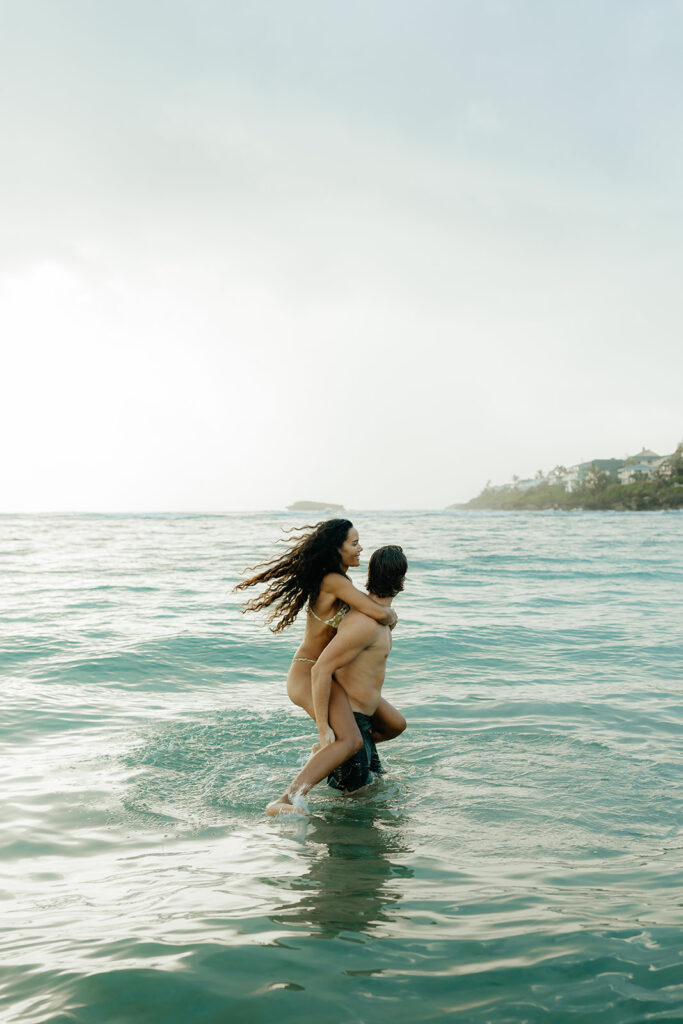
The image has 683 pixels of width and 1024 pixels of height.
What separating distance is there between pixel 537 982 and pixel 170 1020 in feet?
4.65

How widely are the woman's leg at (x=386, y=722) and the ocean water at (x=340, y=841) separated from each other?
0.39 meters

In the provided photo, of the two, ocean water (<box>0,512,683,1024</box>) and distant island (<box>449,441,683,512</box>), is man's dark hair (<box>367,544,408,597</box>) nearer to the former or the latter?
ocean water (<box>0,512,683,1024</box>)

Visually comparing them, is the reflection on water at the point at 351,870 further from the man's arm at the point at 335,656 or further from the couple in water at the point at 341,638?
the man's arm at the point at 335,656

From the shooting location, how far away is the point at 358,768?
5680 millimetres

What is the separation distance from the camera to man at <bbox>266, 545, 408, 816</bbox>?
5496mm

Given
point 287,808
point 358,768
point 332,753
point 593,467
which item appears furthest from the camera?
point 593,467

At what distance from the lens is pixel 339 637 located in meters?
5.56

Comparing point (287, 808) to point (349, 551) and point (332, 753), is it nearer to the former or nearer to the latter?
point (332, 753)

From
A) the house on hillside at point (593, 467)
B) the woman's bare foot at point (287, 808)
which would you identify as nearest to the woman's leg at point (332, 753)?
the woman's bare foot at point (287, 808)

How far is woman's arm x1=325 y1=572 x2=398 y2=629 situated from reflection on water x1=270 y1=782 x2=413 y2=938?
1412 mm

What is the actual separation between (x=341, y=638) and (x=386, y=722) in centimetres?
99

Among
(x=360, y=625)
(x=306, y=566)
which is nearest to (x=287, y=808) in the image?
(x=360, y=625)

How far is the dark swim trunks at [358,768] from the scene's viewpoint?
5.67m

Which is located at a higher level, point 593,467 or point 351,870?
point 593,467
